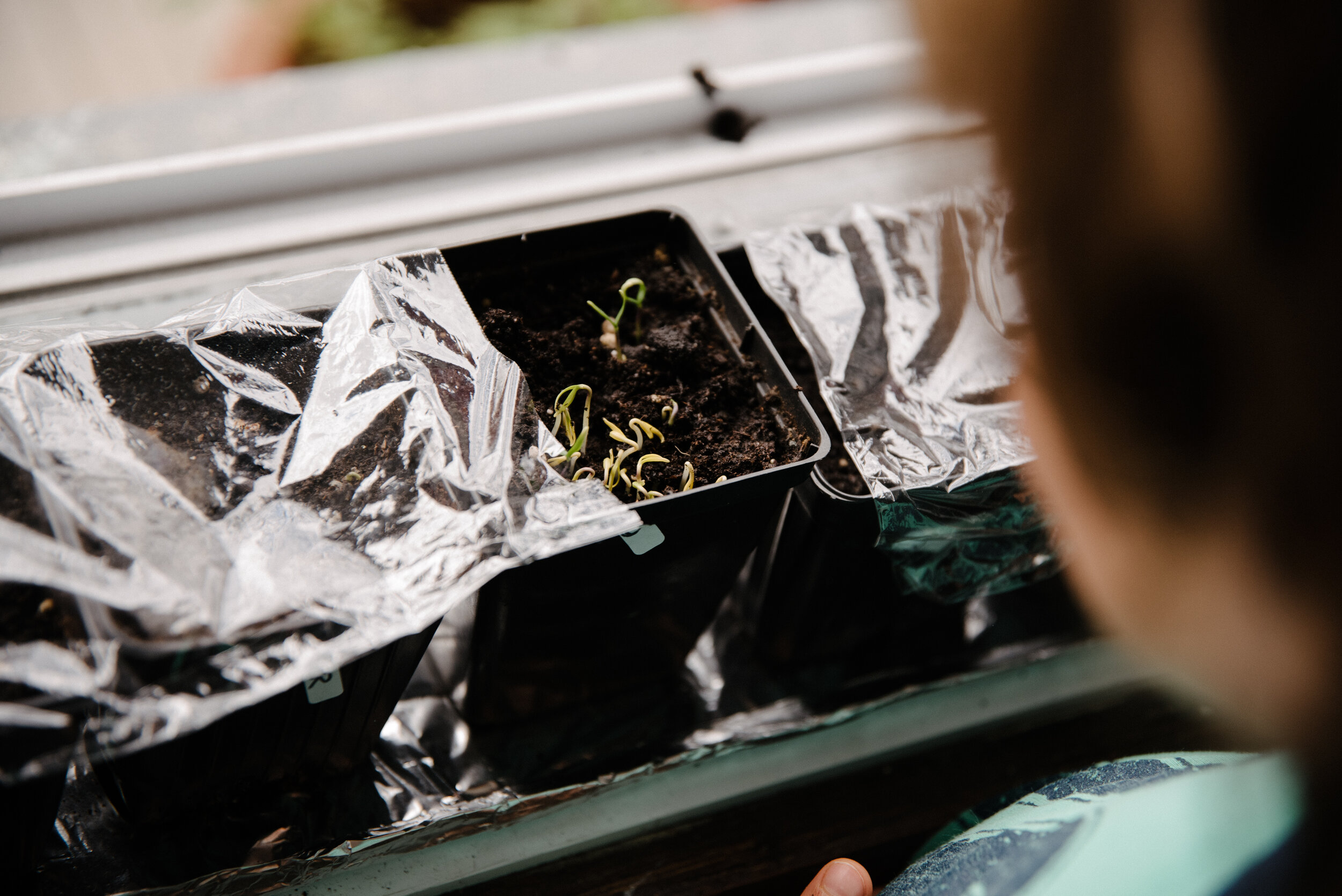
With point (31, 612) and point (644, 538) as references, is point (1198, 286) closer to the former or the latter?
point (644, 538)

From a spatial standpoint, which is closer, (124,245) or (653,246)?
(653,246)

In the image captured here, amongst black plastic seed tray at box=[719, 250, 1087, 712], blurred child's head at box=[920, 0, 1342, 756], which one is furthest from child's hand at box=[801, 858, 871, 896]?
blurred child's head at box=[920, 0, 1342, 756]

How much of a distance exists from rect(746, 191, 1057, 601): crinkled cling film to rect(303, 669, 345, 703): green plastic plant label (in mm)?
417

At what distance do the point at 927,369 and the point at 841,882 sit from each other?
0.44m

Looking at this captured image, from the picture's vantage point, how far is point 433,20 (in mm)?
1198

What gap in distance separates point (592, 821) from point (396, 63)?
0.90 m

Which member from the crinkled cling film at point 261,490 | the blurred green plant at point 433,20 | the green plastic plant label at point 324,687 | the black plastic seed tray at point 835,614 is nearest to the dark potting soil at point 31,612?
the crinkled cling film at point 261,490

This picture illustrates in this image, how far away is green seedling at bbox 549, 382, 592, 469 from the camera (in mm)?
641

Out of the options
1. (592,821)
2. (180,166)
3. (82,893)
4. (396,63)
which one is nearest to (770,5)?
(396,63)

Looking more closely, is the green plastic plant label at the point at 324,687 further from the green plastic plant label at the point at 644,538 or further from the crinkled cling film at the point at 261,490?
the green plastic plant label at the point at 644,538

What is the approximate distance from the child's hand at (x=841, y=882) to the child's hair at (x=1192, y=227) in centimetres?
48

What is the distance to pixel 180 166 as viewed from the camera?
0.91 meters

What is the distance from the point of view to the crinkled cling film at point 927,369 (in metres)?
0.69

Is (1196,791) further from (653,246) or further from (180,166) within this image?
(180,166)
